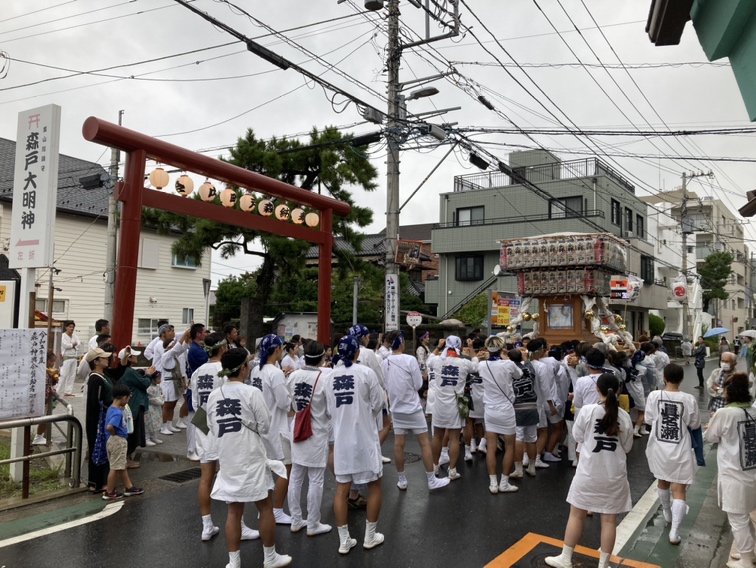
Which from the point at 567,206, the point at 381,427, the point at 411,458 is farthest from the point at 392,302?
the point at 567,206

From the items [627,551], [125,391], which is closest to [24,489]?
[125,391]

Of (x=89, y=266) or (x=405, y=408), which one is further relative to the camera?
(x=89, y=266)

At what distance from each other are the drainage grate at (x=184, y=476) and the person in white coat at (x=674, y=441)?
5693mm

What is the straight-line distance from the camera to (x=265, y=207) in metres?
11.8

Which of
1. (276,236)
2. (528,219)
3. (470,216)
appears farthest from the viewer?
(470,216)

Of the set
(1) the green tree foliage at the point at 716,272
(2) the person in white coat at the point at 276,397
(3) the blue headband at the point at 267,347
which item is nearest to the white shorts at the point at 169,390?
(2) the person in white coat at the point at 276,397

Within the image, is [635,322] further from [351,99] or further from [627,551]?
[627,551]

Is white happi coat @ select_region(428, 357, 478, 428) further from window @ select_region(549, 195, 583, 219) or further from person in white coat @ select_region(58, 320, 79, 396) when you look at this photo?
window @ select_region(549, 195, 583, 219)

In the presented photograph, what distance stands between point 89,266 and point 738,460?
23501 millimetres

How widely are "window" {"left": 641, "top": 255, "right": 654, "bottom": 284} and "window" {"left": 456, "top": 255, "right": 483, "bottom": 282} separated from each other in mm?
11483

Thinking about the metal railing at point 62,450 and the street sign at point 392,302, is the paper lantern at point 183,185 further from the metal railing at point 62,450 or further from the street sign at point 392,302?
the street sign at point 392,302

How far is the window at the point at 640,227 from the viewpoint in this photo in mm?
35906

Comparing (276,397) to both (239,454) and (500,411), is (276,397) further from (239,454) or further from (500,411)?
(500,411)

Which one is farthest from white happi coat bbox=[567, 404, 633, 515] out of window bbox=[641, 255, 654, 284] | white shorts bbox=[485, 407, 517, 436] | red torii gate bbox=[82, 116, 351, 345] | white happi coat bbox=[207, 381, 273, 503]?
window bbox=[641, 255, 654, 284]
